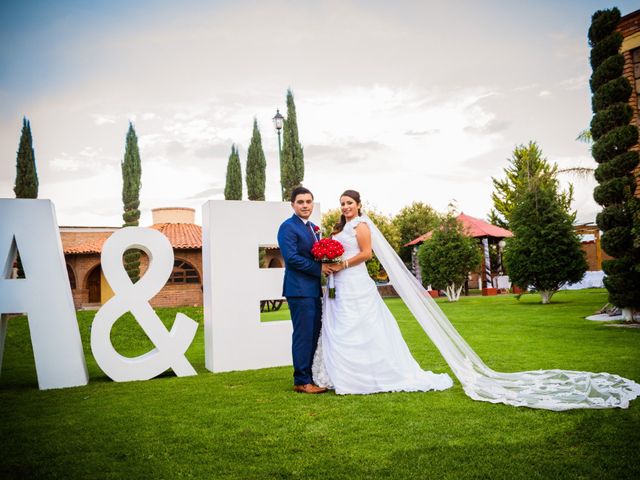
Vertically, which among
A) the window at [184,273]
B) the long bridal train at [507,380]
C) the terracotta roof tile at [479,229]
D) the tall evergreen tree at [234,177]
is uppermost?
the tall evergreen tree at [234,177]

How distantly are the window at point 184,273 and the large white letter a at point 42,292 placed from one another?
71.3 ft

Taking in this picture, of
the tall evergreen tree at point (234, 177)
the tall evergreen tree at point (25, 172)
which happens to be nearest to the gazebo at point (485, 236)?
the tall evergreen tree at point (234, 177)

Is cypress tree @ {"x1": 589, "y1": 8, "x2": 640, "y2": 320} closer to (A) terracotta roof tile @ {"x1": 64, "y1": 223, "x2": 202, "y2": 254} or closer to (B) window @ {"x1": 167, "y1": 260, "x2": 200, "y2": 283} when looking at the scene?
(A) terracotta roof tile @ {"x1": 64, "y1": 223, "x2": 202, "y2": 254}

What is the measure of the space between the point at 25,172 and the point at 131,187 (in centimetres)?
578

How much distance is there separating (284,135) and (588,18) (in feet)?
70.5

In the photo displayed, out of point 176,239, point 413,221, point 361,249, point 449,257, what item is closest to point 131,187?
point 176,239

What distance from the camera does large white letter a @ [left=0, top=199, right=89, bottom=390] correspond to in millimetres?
6496

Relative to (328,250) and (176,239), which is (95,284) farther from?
(328,250)

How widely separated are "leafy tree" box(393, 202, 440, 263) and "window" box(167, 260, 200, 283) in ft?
71.5

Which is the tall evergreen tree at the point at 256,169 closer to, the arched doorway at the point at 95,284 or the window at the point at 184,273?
the window at the point at 184,273

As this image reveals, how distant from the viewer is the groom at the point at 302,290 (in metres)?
5.88

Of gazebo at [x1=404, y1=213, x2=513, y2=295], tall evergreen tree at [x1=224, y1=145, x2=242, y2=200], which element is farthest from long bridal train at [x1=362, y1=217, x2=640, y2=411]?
tall evergreen tree at [x1=224, y1=145, x2=242, y2=200]

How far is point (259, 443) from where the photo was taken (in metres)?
3.79

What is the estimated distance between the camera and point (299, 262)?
231 inches
